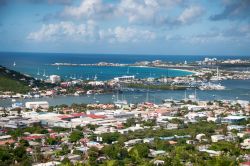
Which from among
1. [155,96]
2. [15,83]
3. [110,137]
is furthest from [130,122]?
[15,83]

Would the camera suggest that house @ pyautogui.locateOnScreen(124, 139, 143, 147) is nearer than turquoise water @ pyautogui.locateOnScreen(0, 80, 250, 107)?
Yes

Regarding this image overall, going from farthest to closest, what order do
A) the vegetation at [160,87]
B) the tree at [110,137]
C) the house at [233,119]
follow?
1. the vegetation at [160,87]
2. the house at [233,119]
3. the tree at [110,137]

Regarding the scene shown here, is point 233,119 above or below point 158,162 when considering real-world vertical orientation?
below

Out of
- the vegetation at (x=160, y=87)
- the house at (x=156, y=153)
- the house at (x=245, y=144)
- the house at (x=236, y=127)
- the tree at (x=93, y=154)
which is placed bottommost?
the vegetation at (x=160, y=87)

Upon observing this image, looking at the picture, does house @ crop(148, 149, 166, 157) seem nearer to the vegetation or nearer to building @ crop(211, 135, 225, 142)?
building @ crop(211, 135, 225, 142)

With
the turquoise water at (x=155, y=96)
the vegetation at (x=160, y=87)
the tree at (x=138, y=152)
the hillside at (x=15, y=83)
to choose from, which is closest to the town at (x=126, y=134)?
the tree at (x=138, y=152)

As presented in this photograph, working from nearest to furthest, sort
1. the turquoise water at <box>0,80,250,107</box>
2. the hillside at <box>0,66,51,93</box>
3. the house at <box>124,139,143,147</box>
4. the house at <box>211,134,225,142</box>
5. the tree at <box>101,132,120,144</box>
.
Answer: the house at <box>124,139,143,147</box>, the tree at <box>101,132,120,144</box>, the house at <box>211,134,225,142</box>, the turquoise water at <box>0,80,250,107</box>, the hillside at <box>0,66,51,93</box>

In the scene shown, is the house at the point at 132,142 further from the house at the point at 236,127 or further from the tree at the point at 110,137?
the house at the point at 236,127

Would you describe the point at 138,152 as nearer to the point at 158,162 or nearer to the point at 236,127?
the point at 158,162

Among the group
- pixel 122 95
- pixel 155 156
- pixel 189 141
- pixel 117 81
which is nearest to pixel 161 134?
pixel 189 141

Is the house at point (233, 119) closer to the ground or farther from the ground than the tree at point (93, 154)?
closer to the ground

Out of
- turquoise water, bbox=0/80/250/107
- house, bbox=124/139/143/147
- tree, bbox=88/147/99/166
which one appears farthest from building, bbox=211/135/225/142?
turquoise water, bbox=0/80/250/107
